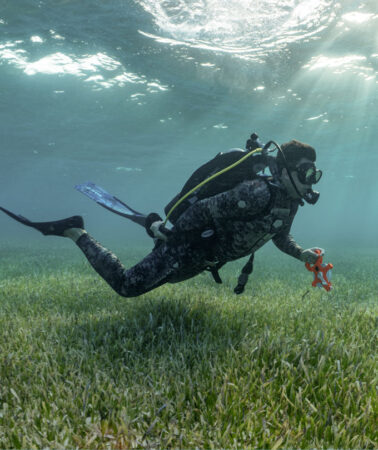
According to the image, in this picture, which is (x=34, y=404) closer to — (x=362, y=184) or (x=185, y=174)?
(x=185, y=174)

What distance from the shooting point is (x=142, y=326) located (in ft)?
11.8

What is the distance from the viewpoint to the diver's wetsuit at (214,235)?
3.38 m

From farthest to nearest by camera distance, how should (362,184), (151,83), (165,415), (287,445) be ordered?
(362,184)
(151,83)
(165,415)
(287,445)

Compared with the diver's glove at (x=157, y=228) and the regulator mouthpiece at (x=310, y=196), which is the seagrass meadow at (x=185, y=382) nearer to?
the diver's glove at (x=157, y=228)

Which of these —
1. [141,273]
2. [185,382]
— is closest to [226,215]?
[141,273]

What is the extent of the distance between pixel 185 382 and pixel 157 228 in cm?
195

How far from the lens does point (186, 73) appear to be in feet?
54.4

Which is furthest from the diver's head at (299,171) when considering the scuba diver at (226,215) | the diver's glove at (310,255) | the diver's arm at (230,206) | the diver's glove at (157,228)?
the diver's glove at (157,228)

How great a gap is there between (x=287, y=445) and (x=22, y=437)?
1637 mm

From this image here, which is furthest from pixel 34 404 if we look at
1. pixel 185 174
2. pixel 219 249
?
pixel 185 174

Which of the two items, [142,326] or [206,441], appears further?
[142,326]

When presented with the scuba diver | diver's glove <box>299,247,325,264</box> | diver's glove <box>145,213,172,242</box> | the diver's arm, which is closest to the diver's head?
the scuba diver

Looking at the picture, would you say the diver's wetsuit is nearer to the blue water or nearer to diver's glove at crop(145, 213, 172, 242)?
diver's glove at crop(145, 213, 172, 242)

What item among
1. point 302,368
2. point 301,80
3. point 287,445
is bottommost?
point 287,445
